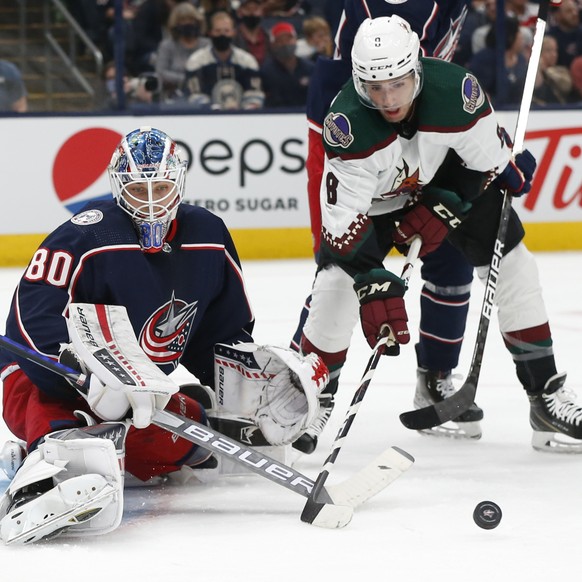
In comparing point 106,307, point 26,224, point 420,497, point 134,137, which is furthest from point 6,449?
point 26,224

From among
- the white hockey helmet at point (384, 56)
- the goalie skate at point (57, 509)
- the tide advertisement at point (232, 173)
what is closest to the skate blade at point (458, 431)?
the white hockey helmet at point (384, 56)

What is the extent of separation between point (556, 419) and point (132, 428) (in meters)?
1.07

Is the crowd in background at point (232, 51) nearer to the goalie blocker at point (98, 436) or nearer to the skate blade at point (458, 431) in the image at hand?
the skate blade at point (458, 431)

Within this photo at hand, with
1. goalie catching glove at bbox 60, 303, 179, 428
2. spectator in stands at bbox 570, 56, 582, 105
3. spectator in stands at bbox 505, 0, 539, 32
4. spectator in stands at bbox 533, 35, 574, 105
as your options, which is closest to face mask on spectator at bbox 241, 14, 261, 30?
spectator in stands at bbox 505, 0, 539, 32

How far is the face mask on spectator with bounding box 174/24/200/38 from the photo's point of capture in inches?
231

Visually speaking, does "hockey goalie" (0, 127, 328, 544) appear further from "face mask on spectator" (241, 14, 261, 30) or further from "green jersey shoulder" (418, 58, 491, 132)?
"face mask on spectator" (241, 14, 261, 30)

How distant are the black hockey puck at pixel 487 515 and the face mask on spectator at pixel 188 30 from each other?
Result: 4.05 metres

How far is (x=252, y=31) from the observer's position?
594 centimetres

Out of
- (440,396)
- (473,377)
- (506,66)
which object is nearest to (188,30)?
(506,66)

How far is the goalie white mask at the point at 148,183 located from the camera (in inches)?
97.7

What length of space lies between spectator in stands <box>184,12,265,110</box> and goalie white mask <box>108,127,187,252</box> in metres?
3.41

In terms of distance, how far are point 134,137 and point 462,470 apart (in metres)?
1.06

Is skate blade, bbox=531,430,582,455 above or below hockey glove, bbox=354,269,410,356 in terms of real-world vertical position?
below

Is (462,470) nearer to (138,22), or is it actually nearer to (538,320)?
(538,320)
